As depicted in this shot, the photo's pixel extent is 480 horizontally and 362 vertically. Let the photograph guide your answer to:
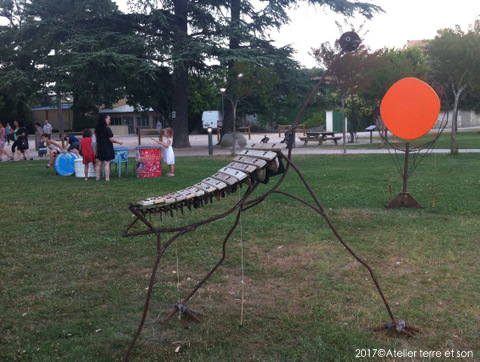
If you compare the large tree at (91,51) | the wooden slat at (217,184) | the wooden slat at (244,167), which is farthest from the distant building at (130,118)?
the wooden slat at (217,184)

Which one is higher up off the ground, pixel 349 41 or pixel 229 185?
pixel 349 41

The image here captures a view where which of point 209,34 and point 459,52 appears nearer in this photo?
point 459,52

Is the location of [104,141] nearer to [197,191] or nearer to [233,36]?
[197,191]

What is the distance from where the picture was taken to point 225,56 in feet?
70.1

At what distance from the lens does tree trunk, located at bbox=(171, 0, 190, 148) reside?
21850 mm

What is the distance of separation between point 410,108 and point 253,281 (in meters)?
3.94

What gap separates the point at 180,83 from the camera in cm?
2416

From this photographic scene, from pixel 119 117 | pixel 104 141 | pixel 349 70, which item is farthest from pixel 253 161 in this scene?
pixel 119 117

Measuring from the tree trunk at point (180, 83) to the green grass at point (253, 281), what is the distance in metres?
14.0

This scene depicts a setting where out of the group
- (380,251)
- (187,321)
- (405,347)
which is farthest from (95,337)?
(380,251)

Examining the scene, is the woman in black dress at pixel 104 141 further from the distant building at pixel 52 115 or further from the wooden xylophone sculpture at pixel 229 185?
the distant building at pixel 52 115

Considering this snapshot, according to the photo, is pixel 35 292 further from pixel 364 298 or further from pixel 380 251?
pixel 380 251

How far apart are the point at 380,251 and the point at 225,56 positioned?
16993 mm

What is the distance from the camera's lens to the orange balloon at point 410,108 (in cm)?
713
